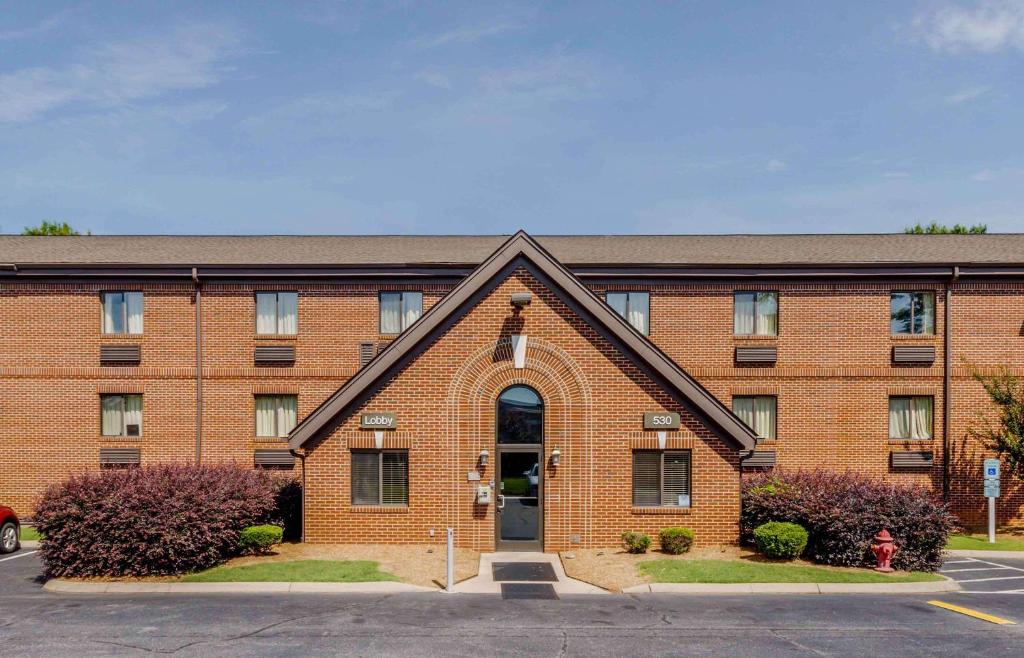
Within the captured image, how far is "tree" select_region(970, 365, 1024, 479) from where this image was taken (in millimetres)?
21656

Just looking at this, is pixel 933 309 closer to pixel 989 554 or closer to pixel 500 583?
pixel 989 554

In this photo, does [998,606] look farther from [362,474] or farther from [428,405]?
[362,474]

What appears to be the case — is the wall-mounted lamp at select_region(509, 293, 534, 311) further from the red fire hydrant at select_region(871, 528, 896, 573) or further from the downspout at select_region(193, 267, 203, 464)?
the downspout at select_region(193, 267, 203, 464)

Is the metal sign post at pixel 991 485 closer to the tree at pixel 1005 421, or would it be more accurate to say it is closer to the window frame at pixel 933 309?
the tree at pixel 1005 421

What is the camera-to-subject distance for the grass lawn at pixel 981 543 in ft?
65.8

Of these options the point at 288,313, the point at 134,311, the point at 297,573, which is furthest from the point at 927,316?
the point at 134,311

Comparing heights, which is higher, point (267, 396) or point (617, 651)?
point (267, 396)

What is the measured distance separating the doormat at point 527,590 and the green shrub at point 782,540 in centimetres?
518

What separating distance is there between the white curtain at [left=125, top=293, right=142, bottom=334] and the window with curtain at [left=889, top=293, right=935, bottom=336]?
25369mm

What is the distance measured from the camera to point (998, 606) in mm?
13383

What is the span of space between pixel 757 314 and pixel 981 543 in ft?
30.3

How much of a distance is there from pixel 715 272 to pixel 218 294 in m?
16.8

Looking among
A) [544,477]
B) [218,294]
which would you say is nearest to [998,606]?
[544,477]

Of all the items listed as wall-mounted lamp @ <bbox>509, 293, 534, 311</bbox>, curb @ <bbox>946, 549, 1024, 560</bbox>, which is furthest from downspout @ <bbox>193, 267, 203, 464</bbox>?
curb @ <bbox>946, 549, 1024, 560</bbox>
